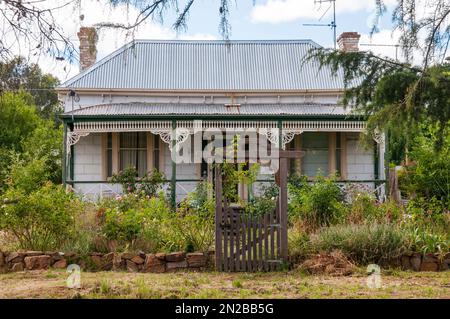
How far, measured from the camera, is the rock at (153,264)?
919 cm

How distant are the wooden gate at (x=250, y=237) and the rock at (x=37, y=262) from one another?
2.64 meters

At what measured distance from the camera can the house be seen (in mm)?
17125

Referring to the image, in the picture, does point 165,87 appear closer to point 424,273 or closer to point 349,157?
point 349,157

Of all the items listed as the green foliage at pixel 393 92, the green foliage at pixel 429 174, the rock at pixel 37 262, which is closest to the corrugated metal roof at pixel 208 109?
the green foliage at pixel 429 174

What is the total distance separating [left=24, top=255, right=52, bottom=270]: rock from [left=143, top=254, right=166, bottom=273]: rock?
1525mm

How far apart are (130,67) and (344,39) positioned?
788 centimetres

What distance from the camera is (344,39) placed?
22.0 m

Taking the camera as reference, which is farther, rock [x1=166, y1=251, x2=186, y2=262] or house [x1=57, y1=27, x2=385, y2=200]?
house [x1=57, y1=27, x2=385, y2=200]

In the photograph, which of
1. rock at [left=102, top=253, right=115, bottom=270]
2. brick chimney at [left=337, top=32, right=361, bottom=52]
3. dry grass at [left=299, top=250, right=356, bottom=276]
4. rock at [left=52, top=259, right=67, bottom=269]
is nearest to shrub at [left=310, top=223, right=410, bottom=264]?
dry grass at [left=299, top=250, right=356, bottom=276]

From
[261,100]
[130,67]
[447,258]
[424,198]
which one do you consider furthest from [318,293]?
[130,67]

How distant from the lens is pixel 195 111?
18266mm

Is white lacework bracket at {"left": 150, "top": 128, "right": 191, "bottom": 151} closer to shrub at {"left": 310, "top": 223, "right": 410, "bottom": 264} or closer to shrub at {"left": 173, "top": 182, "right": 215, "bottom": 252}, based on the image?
shrub at {"left": 173, "top": 182, "right": 215, "bottom": 252}

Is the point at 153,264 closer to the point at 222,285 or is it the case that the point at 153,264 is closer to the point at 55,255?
the point at 55,255

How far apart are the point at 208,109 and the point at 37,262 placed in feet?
34.1
